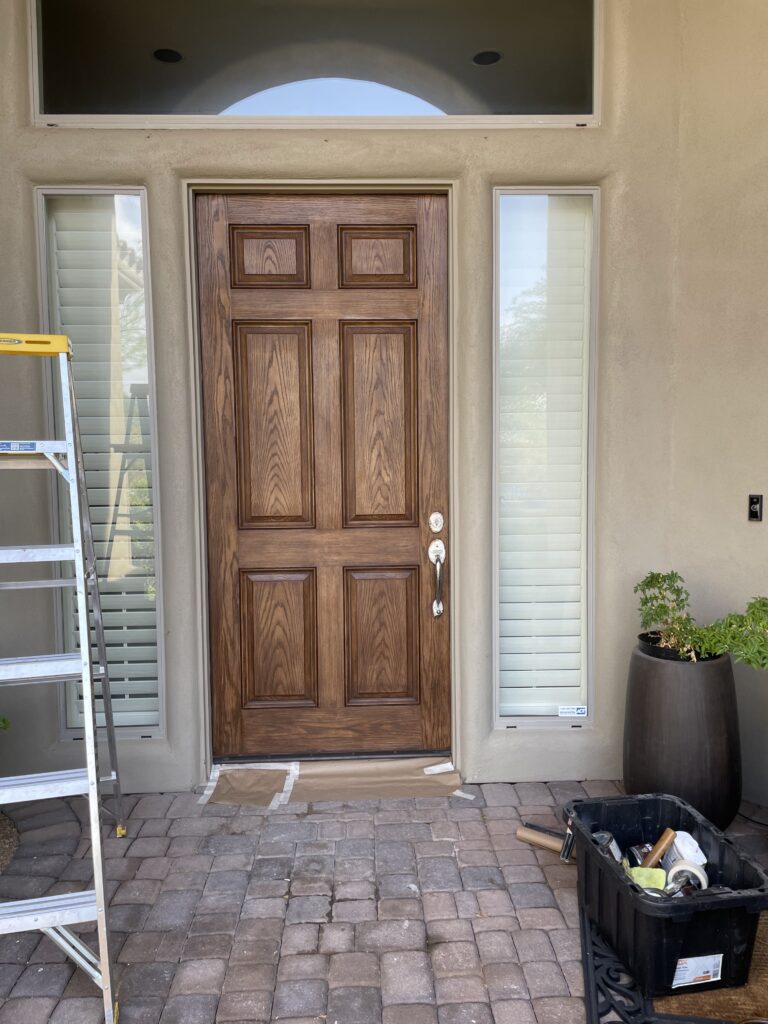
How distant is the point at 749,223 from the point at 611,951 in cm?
273

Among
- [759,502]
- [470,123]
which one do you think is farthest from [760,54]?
[759,502]

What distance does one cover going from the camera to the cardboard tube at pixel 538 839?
2.61 metres

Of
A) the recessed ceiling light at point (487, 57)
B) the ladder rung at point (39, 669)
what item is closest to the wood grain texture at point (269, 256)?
the recessed ceiling light at point (487, 57)

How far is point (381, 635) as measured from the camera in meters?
3.30

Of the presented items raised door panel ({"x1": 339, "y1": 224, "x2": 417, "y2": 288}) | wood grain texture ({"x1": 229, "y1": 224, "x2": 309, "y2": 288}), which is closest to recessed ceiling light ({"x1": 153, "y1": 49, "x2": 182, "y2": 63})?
wood grain texture ({"x1": 229, "y1": 224, "x2": 309, "y2": 288})

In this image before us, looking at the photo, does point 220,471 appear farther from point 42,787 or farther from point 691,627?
point 691,627

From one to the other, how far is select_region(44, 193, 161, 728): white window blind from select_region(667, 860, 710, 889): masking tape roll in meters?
2.14

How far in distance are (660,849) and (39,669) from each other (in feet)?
6.14

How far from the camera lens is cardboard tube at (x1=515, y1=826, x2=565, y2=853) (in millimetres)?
2611

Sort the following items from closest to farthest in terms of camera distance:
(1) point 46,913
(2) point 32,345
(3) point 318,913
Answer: (1) point 46,913, (2) point 32,345, (3) point 318,913

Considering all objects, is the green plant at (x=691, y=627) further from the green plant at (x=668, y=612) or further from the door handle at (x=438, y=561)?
the door handle at (x=438, y=561)

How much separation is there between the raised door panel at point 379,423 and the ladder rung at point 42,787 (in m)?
1.64

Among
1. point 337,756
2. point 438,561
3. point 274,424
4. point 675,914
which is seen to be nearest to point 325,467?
point 274,424

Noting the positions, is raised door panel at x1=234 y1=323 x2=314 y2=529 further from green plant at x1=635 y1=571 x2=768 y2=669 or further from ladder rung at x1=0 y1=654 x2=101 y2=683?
green plant at x1=635 y1=571 x2=768 y2=669
